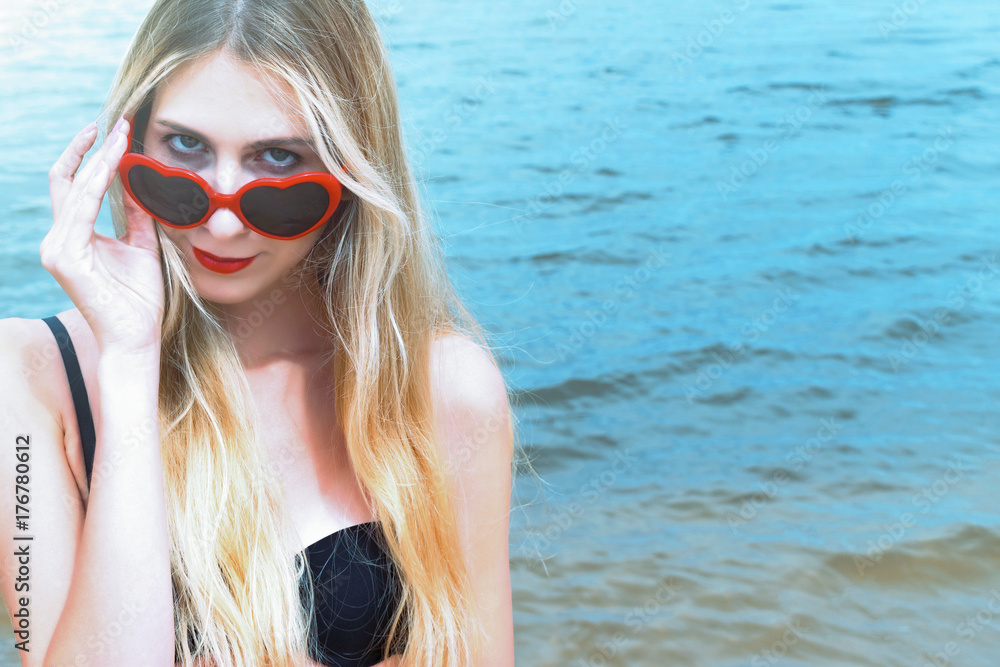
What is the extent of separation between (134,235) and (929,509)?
380 cm

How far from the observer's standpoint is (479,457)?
7.79 feet

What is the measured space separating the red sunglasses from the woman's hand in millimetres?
58

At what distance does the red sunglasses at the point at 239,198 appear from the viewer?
195cm

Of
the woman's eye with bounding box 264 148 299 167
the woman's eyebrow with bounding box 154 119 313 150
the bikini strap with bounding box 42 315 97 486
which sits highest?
the woman's eyebrow with bounding box 154 119 313 150

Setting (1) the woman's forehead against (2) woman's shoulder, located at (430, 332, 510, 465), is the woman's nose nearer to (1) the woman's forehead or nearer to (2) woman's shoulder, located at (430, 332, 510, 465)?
(1) the woman's forehead

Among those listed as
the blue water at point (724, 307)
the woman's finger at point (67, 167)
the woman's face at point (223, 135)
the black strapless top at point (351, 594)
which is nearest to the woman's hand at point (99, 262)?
the woman's finger at point (67, 167)

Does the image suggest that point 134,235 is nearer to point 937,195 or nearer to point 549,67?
point 937,195

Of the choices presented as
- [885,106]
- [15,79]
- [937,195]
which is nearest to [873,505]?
[937,195]

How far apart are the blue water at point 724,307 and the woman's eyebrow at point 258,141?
79cm

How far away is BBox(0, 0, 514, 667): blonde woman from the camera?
192 centimetres

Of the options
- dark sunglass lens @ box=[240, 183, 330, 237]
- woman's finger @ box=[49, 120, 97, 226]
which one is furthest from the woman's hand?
dark sunglass lens @ box=[240, 183, 330, 237]

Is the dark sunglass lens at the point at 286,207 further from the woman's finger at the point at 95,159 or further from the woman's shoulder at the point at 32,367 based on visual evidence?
the woman's shoulder at the point at 32,367

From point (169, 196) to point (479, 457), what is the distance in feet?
3.11

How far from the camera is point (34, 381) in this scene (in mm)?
1994
